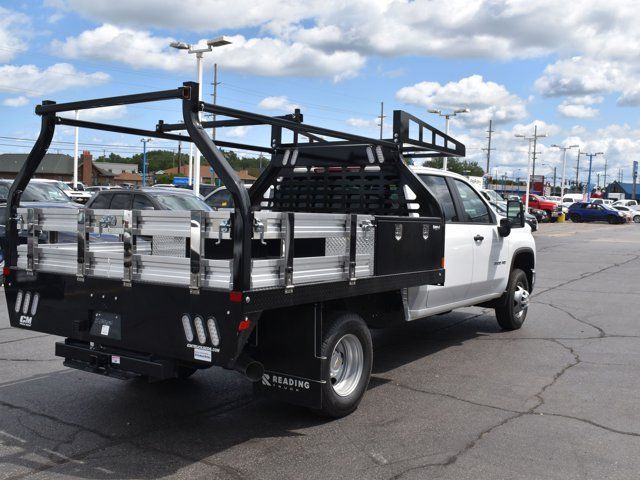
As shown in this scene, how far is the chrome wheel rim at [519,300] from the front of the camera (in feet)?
28.1

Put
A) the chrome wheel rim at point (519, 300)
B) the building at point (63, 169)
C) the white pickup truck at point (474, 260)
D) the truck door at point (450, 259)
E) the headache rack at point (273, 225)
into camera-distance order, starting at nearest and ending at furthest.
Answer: the headache rack at point (273, 225), the truck door at point (450, 259), the white pickup truck at point (474, 260), the chrome wheel rim at point (519, 300), the building at point (63, 169)

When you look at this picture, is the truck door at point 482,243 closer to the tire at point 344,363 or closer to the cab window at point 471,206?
the cab window at point 471,206

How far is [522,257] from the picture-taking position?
28.8 ft

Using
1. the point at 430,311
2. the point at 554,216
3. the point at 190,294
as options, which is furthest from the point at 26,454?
the point at 554,216

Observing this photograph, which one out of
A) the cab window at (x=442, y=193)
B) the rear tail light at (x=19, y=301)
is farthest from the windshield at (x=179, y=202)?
the rear tail light at (x=19, y=301)

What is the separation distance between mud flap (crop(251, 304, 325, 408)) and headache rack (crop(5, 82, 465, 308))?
28 cm

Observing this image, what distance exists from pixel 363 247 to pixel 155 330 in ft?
5.34

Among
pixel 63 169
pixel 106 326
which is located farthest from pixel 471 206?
pixel 63 169

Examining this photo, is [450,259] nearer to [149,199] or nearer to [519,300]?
[519,300]

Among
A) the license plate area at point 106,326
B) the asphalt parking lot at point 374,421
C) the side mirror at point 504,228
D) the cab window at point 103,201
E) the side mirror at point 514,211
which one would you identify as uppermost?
the side mirror at point 514,211

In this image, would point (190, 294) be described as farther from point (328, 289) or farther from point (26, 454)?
point (26, 454)

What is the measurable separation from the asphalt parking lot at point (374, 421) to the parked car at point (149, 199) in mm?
6305

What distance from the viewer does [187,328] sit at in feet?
14.0

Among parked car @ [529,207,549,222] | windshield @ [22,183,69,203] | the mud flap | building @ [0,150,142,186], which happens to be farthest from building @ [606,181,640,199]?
the mud flap
